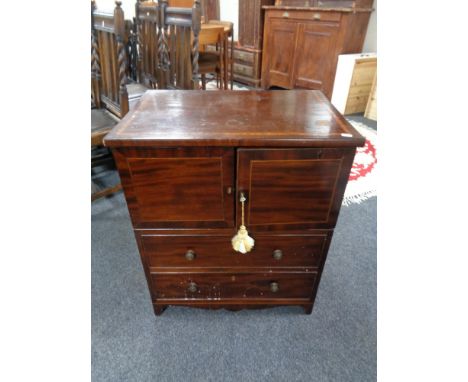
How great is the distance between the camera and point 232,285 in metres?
1.20

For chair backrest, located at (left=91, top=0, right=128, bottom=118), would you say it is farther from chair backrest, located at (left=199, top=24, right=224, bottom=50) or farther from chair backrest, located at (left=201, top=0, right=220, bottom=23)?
chair backrest, located at (left=201, top=0, right=220, bottom=23)

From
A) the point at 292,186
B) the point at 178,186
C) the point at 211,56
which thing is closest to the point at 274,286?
the point at 292,186

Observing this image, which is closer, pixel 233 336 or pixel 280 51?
pixel 233 336

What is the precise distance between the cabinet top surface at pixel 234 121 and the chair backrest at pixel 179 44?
691mm

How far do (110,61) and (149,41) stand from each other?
54 centimetres

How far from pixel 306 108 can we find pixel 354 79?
2586 mm

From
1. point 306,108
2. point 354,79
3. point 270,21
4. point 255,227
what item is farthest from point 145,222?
point 270,21

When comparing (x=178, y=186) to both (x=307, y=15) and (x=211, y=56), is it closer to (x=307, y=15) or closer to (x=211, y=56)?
(x=211, y=56)

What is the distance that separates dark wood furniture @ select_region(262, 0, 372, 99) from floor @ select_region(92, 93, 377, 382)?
260cm

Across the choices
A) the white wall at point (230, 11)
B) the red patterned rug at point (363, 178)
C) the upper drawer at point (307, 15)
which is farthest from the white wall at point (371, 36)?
the white wall at point (230, 11)

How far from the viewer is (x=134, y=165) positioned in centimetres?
87

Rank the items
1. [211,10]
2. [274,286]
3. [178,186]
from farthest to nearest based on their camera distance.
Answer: [211,10], [274,286], [178,186]

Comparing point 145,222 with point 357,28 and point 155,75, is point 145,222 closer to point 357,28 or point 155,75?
point 155,75

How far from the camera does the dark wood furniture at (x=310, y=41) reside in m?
3.22
